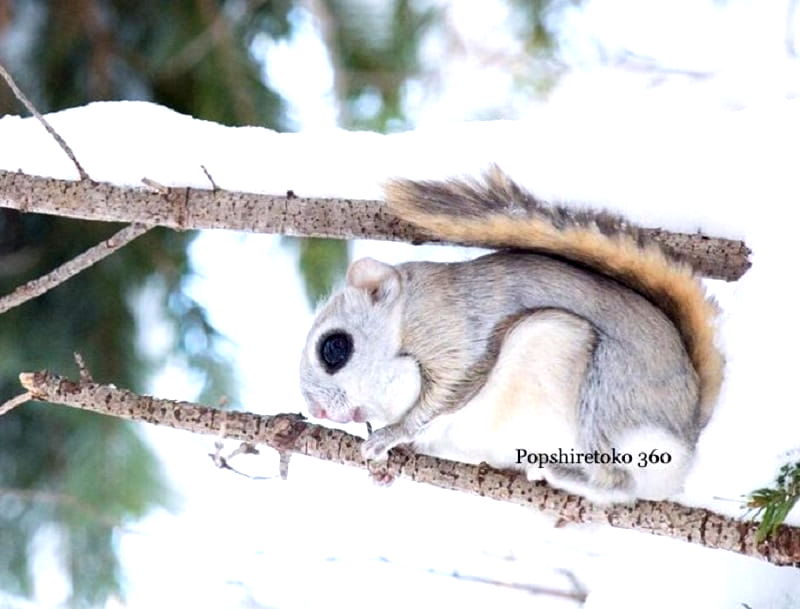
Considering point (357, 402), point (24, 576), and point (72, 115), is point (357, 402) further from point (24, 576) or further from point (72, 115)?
point (24, 576)

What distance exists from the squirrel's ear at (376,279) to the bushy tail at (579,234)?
0.35ft

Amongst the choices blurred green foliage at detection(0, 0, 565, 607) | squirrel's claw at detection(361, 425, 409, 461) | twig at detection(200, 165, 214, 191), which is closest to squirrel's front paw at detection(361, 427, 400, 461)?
squirrel's claw at detection(361, 425, 409, 461)

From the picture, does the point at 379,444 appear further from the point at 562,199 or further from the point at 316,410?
the point at 562,199

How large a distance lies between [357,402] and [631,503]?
0.31 meters

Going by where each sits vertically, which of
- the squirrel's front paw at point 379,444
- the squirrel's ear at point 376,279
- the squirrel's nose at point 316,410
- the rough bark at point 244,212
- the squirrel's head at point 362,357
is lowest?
the squirrel's front paw at point 379,444

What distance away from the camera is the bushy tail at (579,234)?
3.61ft

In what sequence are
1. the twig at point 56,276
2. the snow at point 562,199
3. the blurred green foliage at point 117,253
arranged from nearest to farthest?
the snow at point 562,199, the twig at point 56,276, the blurred green foliage at point 117,253

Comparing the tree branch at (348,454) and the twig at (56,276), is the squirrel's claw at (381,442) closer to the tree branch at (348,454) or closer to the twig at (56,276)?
the tree branch at (348,454)

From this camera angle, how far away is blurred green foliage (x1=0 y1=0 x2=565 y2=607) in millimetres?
1800

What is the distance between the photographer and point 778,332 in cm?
103

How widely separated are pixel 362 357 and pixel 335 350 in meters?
0.03

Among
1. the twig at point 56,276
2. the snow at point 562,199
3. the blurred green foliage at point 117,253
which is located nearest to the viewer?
the snow at point 562,199

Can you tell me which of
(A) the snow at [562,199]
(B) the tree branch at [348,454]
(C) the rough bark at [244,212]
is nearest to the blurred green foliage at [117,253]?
(A) the snow at [562,199]

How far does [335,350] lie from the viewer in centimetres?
120
